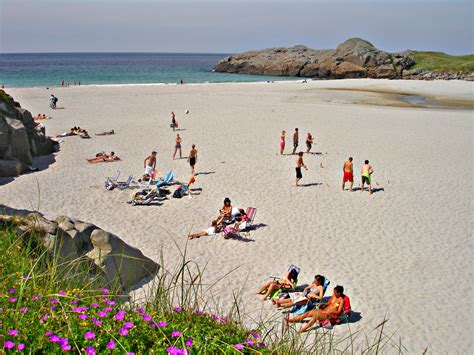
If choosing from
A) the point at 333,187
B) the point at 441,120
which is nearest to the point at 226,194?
the point at 333,187

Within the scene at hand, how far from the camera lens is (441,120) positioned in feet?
97.0

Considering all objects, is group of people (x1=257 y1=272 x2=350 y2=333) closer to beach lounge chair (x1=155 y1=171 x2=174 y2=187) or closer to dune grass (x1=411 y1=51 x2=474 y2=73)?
beach lounge chair (x1=155 y1=171 x2=174 y2=187)

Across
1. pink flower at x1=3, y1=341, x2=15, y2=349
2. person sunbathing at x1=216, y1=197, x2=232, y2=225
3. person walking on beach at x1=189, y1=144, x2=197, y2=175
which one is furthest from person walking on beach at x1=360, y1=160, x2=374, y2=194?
pink flower at x1=3, y1=341, x2=15, y2=349

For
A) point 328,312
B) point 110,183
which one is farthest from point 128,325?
point 110,183

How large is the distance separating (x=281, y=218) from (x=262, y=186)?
9.59 feet

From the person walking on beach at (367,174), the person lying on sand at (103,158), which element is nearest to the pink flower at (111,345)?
the person walking on beach at (367,174)

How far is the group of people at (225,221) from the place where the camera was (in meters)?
11.0

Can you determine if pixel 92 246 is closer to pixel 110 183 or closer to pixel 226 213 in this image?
pixel 226 213

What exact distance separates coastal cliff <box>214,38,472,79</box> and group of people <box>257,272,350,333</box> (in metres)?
73.9

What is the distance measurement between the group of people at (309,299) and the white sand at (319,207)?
40 centimetres

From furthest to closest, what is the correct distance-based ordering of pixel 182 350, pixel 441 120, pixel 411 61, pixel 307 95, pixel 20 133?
pixel 411 61 → pixel 307 95 → pixel 441 120 → pixel 20 133 → pixel 182 350

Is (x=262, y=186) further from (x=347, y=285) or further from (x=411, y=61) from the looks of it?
(x=411, y=61)

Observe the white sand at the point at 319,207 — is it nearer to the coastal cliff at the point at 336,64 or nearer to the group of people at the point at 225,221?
the group of people at the point at 225,221

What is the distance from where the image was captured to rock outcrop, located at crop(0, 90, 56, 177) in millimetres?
15375
